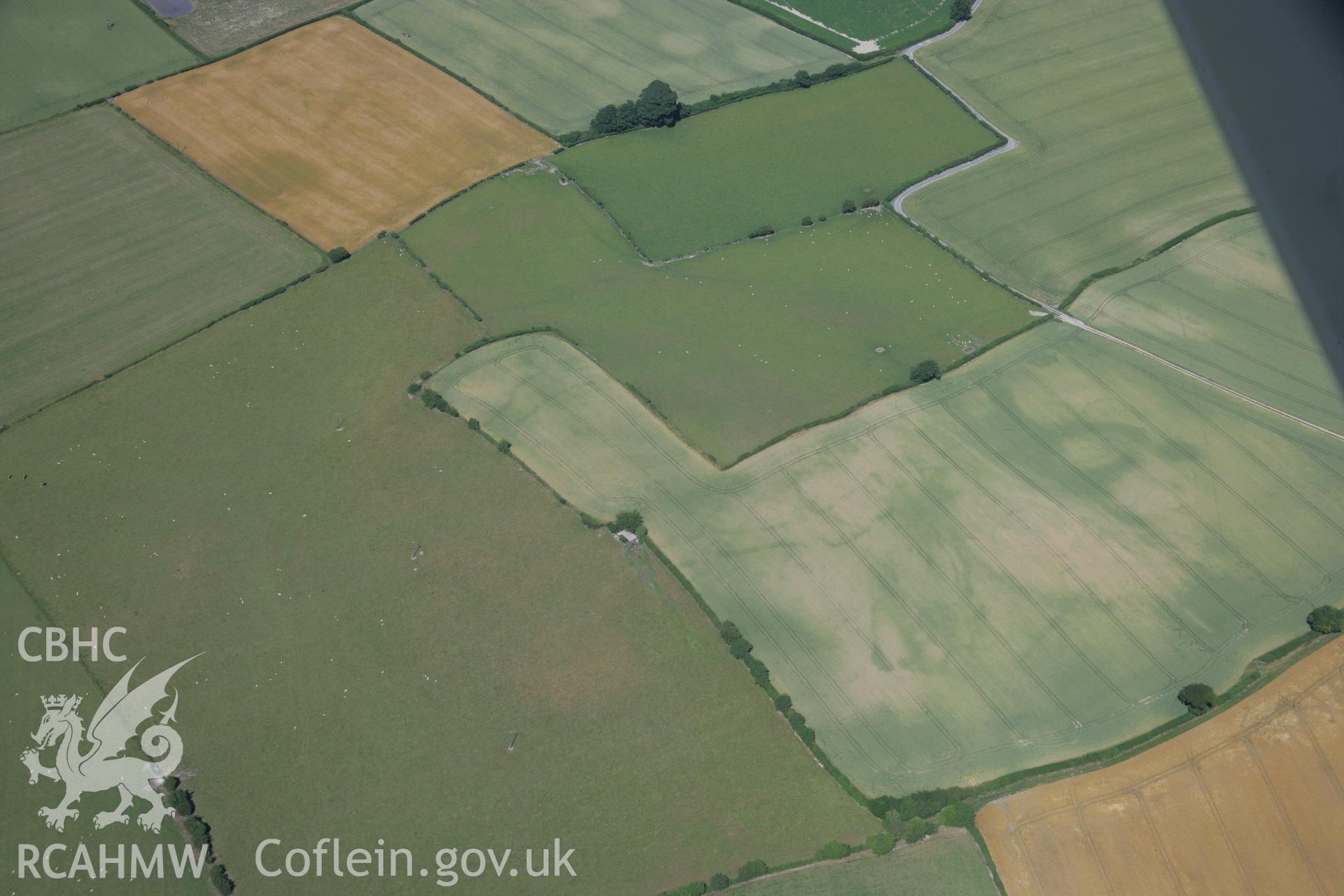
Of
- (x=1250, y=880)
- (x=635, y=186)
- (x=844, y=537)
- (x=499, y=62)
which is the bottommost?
(x=1250, y=880)

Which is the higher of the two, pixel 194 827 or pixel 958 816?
pixel 194 827

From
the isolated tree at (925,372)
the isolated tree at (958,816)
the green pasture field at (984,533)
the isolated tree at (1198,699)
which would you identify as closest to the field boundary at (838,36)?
the green pasture field at (984,533)

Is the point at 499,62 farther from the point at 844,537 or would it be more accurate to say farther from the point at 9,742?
the point at 9,742

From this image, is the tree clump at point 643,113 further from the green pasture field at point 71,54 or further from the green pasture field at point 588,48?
the green pasture field at point 71,54

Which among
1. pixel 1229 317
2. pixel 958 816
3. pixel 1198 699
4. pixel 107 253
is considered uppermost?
pixel 107 253

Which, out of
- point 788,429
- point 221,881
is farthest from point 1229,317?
point 221,881

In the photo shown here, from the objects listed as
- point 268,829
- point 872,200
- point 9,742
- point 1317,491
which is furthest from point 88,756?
point 1317,491

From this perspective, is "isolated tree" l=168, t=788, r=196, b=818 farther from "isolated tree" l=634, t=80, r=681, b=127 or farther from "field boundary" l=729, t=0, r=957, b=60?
"field boundary" l=729, t=0, r=957, b=60

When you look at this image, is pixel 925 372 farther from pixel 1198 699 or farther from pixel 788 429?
pixel 1198 699
